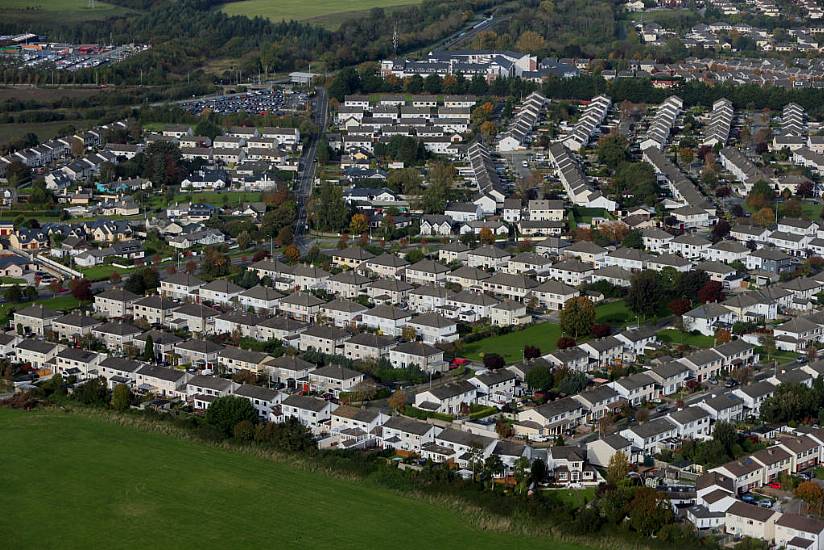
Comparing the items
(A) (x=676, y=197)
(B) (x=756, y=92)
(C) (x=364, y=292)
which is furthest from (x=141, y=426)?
(B) (x=756, y=92)

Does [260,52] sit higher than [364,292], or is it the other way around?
[260,52]

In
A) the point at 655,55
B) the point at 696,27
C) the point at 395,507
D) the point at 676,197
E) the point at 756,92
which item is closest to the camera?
the point at 395,507

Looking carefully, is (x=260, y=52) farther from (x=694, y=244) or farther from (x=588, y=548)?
(x=588, y=548)

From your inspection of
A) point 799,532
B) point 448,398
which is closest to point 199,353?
point 448,398

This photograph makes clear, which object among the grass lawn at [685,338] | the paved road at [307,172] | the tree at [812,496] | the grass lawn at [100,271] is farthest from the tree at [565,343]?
the grass lawn at [100,271]

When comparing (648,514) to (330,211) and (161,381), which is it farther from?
(330,211)

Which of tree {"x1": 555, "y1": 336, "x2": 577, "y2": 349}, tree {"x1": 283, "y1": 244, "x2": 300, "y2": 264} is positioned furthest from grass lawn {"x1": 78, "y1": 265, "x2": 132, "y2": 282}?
tree {"x1": 555, "y1": 336, "x2": 577, "y2": 349}

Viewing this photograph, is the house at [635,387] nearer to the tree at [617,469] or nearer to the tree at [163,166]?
the tree at [617,469]

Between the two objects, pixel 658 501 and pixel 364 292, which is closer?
pixel 658 501
